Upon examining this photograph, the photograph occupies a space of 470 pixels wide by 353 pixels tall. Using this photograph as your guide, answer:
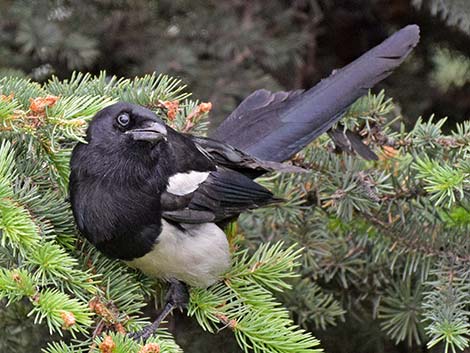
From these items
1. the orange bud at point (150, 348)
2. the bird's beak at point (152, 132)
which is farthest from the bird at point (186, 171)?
the orange bud at point (150, 348)

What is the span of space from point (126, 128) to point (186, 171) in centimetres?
26

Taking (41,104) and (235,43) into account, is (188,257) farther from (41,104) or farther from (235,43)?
(235,43)

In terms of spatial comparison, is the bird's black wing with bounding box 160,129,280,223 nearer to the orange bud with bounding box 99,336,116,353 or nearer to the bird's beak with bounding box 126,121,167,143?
the bird's beak with bounding box 126,121,167,143

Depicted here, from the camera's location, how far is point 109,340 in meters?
1.59

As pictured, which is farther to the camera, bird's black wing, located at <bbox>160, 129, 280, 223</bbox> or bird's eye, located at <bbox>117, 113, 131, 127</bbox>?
bird's black wing, located at <bbox>160, 129, 280, 223</bbox>

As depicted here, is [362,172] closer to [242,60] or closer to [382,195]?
[382,195]

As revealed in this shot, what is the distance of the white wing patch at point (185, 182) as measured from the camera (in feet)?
7.35

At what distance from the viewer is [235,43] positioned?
3277 millimetres

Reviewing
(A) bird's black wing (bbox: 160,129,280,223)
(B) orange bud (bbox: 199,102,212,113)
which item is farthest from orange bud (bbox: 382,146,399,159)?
(B) orange bud (bbox: 199,102,212,113)

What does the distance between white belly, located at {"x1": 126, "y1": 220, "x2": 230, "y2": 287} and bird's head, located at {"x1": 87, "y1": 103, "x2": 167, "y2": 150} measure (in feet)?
→ 0.80

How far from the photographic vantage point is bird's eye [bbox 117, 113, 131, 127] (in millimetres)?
2068

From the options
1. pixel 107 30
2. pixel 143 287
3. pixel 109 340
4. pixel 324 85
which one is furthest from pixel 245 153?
pixel 107 30

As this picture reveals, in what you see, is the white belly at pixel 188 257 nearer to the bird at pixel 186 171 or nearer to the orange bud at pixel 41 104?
the bird at pixel 186 171

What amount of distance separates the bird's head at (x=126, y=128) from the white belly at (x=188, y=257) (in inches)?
9.6
